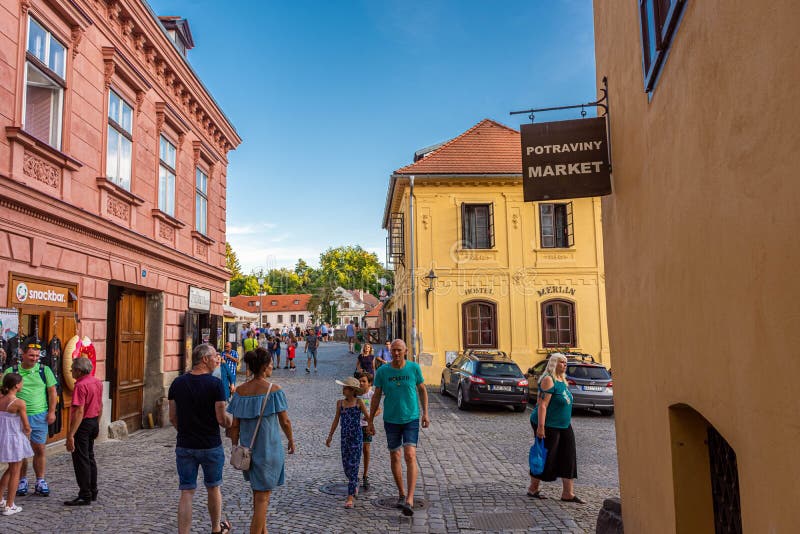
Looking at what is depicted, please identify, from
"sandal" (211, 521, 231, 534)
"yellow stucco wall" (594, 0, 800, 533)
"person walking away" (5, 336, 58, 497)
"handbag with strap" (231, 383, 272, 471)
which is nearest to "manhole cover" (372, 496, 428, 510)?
"sandal" (211, 521, 231, 534)

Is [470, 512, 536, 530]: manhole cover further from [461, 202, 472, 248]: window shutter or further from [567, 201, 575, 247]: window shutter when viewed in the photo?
[567, 201, 575, 247]: window shutter

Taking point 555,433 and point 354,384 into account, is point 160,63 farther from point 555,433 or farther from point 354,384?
point 555,433

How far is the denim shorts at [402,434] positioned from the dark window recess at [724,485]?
3.52 metres

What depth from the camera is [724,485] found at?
341cm

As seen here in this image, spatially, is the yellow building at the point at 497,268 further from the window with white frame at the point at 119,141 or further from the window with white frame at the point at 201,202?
the window with white frame at the point at 119,141

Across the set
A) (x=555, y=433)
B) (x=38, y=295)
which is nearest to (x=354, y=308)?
(x=38, y=295)

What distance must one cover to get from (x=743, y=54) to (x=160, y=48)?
13.1 m

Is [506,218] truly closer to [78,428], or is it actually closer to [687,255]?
[78,428]

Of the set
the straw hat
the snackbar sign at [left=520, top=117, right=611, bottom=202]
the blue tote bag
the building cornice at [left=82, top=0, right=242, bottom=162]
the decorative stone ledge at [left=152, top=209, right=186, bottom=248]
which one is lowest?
the blue tote bag

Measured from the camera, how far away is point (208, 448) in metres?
5.39

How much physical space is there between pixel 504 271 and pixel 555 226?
8.94 ft

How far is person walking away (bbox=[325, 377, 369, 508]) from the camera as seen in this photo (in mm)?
6875

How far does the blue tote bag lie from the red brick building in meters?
7.06

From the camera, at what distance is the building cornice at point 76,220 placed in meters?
8.05
